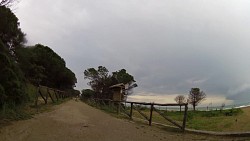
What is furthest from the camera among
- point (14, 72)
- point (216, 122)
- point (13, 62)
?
point (216, 122)

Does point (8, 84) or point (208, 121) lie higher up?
point (8, 84)

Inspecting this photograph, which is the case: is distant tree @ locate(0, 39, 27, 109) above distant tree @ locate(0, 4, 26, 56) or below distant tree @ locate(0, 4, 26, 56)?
below

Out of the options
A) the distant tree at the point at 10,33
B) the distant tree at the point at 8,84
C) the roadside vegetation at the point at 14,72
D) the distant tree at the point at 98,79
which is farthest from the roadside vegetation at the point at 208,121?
the distant tree at the point at 98,79

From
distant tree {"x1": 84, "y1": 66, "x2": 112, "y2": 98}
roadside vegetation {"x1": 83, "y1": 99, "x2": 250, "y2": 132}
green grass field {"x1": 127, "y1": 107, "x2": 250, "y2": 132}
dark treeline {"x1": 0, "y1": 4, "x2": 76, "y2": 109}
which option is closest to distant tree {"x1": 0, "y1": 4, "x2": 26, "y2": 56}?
dark treeline {"x1": 0, "y1": 4, "x2": 76, "y2": 109}

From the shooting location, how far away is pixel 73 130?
10.2m

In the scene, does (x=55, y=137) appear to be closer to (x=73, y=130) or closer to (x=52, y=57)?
(x=73, y=130)

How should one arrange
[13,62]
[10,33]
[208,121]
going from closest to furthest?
[13,62]
[10,33]
[208,121]

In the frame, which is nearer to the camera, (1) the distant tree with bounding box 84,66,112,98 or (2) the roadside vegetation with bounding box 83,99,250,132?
(2) the roadside vegetation with bounding box 83,99,250,132

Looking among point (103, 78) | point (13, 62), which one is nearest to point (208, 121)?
point (13, 62)

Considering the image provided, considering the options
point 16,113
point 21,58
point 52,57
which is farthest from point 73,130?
point 52,57

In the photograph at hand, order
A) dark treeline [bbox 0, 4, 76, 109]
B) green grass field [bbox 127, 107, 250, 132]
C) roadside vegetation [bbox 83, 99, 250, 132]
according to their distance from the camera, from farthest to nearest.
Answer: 1. green grass field [bbox 127, 107, 250, 132]
2. roadside vegetation [bbox 83, 99, 250, 132]
3. dark treeline [bbox 0, 4, 76, 109]

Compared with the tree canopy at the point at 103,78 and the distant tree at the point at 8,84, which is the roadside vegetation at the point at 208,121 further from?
the tree canopy at the point at 103,78

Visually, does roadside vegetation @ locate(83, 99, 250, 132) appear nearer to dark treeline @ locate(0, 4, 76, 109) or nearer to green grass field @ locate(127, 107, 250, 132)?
green grass field @ locate(127, 107, 250, 132)

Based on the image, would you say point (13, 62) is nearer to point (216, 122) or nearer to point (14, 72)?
point (14, 72)
